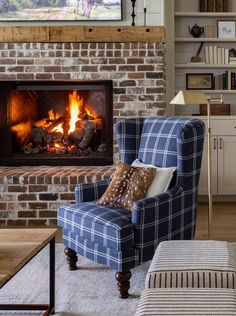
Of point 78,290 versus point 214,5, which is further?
point 214,5

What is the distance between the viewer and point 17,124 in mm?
4934

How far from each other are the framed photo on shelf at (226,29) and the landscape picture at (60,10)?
1.23 meters

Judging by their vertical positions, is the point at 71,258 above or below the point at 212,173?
below

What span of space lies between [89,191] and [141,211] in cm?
66

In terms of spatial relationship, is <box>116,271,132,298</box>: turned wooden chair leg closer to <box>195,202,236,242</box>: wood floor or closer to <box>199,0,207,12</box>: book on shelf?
<box>195,202,236,242</box>: wood floor

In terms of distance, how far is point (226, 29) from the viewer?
5309mm

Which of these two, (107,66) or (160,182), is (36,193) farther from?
(160,182)

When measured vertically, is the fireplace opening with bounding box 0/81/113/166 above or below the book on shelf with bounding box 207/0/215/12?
below

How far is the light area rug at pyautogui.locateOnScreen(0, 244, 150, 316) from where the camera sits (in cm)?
257

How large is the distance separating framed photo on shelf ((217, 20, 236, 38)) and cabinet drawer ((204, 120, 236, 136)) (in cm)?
98

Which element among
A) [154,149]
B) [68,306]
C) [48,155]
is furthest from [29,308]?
[48,155]

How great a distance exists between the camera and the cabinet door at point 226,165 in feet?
16.6

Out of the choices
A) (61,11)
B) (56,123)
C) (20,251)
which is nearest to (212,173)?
(56,123)

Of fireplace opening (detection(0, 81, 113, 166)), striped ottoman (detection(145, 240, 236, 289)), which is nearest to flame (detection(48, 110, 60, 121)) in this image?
fireplace opening (detection(0, 81, 113, 166))
